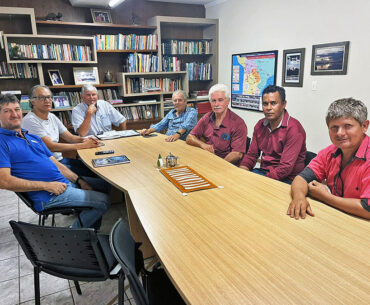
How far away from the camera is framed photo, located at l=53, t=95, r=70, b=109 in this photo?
177 inches

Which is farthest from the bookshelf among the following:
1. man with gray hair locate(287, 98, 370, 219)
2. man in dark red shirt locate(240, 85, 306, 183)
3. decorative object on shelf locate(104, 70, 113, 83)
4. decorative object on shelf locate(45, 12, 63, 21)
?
man with gray hair locate(287, 98, 370, 219)

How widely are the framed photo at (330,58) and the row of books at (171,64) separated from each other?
99.2 inches

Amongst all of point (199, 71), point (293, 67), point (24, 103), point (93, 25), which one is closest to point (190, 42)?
point (199, 71)

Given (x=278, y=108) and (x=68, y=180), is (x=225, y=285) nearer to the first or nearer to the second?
(x=278, y=108)

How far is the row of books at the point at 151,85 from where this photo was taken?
509 centimetres

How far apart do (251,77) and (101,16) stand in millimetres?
2706

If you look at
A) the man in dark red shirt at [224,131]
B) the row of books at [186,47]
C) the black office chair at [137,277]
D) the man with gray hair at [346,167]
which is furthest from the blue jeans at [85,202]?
the row of books at [186,47]

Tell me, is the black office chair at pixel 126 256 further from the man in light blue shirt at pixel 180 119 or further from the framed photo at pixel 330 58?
the framed photo at pixel 330 58

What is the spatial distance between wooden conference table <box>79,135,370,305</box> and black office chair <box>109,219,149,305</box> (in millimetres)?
115

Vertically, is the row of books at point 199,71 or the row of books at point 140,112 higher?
the row of books at point 199,71

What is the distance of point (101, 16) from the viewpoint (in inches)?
185

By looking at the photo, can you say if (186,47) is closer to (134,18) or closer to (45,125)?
(134,18)

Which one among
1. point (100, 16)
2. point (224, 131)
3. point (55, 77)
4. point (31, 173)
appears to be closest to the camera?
point (31, 173)

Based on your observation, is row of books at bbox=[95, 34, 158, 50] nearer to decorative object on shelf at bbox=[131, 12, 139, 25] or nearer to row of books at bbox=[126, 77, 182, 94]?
decorative object on shelf at bbox=[131, 12, 139, 25]
